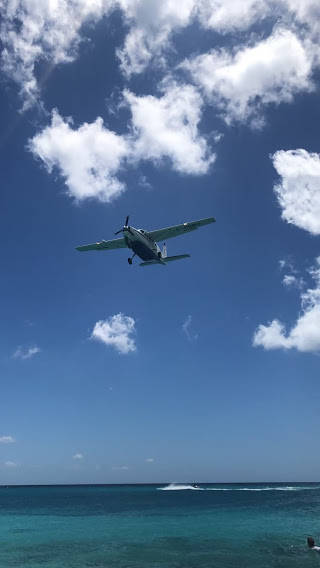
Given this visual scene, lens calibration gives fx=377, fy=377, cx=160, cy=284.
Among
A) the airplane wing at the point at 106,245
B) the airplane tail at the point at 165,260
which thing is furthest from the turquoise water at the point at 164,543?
the airplane wing at the point at 106,245

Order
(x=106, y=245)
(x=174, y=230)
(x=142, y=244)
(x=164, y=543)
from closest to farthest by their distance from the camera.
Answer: (x=164, y=543), (x=142, y=244), (x=174, y=230), (x=106, y=245)

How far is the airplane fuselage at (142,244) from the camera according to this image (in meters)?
33.3

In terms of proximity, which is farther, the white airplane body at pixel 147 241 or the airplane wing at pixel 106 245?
the airplane wing at pixel 106 245

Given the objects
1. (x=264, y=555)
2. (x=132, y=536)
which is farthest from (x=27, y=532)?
(x=264, y=555)

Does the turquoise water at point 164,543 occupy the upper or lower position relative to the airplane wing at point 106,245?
lower

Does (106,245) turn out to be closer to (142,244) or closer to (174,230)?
(142,244)

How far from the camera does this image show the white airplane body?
110 ft

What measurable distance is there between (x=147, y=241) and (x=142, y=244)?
0.81m

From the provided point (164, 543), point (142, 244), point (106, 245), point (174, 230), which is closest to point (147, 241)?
point (142, 244)

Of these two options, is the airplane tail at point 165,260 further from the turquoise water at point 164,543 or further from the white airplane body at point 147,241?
the turquoise water at point 164,543

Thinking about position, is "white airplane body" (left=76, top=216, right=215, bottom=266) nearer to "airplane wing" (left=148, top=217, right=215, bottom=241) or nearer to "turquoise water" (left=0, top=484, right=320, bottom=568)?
"airplane wing" (left=148, top=217, right=215, bottom=241)

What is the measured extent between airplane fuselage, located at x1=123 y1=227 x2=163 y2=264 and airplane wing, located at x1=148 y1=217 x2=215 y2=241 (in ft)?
2.21

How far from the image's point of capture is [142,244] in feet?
111

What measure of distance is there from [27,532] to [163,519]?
17985 millimetres
